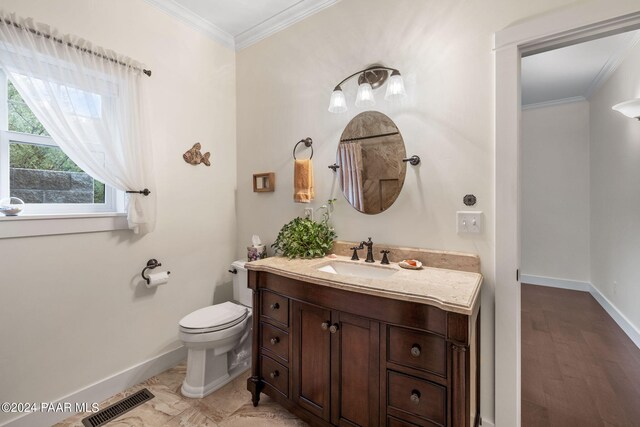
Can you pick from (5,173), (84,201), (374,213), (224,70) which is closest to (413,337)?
(374,213)

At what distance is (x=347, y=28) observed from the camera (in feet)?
6.54

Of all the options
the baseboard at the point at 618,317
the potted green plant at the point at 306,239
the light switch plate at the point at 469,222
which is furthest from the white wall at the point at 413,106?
the baseboard at the point at 618,317

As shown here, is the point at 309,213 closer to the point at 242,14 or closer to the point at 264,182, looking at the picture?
the point at 264,182

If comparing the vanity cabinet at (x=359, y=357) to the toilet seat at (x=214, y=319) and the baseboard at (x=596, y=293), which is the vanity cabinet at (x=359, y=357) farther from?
the baseboard at (x=596, y=293)

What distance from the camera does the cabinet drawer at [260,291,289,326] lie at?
1.61 meters

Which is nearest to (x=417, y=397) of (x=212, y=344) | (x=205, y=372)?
(x=212, y=344)

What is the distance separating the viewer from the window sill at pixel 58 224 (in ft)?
4.95

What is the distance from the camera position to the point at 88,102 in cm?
174

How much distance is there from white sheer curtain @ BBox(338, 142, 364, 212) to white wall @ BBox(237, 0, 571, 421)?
8cm

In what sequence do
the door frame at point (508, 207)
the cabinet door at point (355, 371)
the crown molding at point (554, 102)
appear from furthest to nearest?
1. the crown molding at point (554, 102)
2. the door frame at point (508, 207)
3. the cabinet door at point (355, 371)

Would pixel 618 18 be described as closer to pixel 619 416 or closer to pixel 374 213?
pixel 374 213

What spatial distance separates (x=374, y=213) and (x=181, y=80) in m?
1.86

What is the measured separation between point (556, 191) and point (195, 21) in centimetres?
501

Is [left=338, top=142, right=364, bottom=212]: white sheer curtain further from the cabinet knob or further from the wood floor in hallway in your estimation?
the wood floor in hallway
